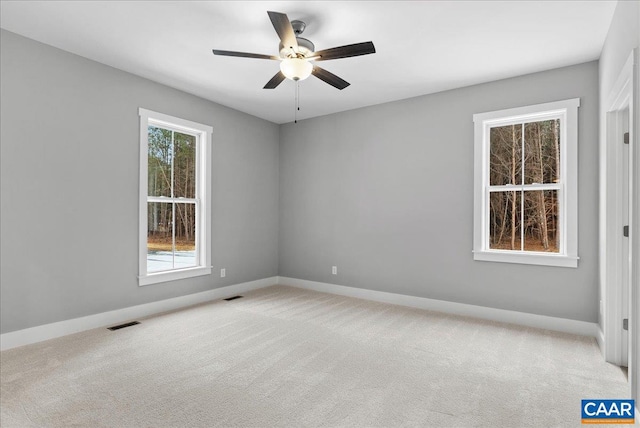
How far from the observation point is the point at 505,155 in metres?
4.20

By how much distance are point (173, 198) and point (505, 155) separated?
4.22m

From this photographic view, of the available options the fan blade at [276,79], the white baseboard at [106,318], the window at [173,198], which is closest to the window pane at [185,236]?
the window at [173,198]

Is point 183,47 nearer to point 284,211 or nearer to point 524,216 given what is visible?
point 284,211

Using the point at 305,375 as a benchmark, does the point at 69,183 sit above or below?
above

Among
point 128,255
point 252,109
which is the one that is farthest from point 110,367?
point 252,109

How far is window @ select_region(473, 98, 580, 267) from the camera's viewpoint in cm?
370

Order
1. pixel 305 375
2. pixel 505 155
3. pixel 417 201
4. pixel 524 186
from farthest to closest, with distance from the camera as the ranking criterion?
pixel 417 201, pixel 505 155, pixel 524 186, pixel 305 375

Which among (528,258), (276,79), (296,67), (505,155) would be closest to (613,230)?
(528,258)

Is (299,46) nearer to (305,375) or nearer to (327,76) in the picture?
(327,76)

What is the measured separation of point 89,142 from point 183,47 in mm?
1431

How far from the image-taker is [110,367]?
275 cm

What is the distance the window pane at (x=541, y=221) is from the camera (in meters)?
3.90

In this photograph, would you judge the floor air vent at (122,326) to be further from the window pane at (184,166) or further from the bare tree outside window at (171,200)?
the window pane at (184,166)

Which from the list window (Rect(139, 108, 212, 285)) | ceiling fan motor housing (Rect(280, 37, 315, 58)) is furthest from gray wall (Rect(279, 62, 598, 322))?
ceiling fan motor housing (Rect(280, 37, 315, 58))
